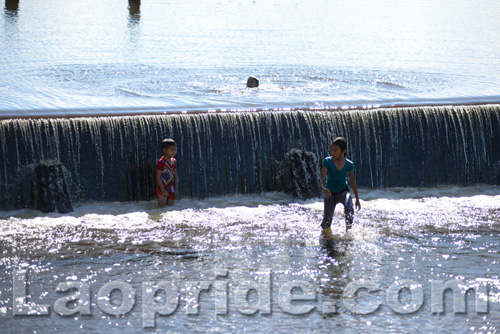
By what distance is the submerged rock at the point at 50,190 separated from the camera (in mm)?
9664

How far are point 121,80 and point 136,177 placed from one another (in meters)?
6.20

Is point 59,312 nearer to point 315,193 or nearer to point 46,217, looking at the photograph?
point 46,217

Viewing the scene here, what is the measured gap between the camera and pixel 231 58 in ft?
67.3

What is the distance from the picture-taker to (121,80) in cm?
1614

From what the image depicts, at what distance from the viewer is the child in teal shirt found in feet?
26.3

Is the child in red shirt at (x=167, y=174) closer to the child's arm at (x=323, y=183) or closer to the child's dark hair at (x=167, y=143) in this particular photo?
the child's dark hair at (x=167, y=143)

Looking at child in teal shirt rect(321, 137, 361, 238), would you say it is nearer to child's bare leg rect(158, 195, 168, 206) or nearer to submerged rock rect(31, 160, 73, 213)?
child's bare leg rect(158, 195, 168, 206)

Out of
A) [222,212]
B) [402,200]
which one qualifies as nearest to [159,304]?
[222,212]

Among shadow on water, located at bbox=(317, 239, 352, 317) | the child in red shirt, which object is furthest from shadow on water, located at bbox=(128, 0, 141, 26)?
shadow on water, located at bbox=(317, 239, 352, 317)

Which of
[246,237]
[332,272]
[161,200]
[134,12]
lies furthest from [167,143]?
[134,12]

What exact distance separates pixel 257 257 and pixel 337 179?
1345 millimetres

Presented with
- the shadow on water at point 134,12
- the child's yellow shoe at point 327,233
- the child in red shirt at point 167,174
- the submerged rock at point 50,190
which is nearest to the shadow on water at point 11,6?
the shadow on water at point 134,12

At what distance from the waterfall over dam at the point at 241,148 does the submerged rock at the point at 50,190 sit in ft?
0.57

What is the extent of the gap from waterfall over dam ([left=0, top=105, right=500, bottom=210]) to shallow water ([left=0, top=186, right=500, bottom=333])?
1.30 feet
